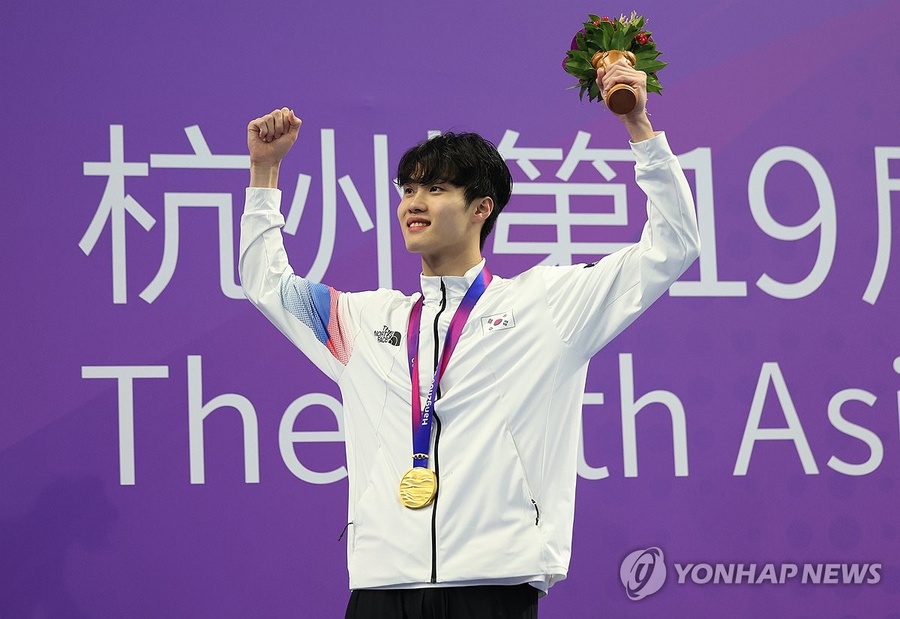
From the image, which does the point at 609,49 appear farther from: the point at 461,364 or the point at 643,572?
the point at 643,572

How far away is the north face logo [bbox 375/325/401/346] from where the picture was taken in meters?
2.36

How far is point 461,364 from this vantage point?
2.28 meters

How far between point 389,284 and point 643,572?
3.49ft

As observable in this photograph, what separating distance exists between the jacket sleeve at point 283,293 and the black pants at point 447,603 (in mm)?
462

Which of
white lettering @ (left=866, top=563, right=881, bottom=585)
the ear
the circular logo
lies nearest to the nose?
the ear

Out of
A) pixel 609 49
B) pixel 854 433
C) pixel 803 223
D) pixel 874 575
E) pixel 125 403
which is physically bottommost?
pixel 874 575

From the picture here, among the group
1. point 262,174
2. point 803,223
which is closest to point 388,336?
point 262,174

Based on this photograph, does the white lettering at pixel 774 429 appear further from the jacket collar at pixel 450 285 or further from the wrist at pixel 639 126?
the wrist at pixel 639 126

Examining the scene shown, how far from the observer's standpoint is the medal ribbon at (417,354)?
2205mm

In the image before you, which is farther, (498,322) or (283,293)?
(283,293)

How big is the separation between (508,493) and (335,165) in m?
1.58

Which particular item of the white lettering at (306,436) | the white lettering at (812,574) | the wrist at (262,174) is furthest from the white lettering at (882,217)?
the wrist at (262,174)

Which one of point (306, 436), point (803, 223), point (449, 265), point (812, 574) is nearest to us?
point (449, 265)

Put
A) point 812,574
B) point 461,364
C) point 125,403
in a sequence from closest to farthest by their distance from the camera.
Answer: point 461,364, point 125,403, point 812,574
